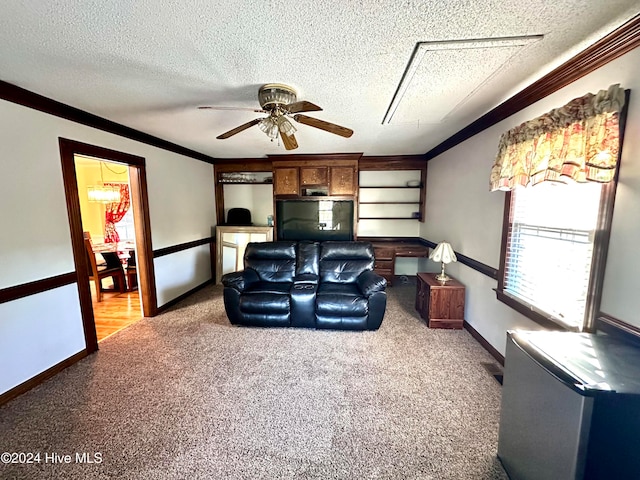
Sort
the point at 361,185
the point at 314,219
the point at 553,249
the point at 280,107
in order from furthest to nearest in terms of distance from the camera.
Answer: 1. the point at 361,185
2. the point at 314,219
3. the point at 280,107
4. the point at 553,249

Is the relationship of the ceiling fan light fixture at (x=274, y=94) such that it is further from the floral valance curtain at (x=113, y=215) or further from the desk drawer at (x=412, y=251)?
the floral valance curtain at (x=113, y=215)

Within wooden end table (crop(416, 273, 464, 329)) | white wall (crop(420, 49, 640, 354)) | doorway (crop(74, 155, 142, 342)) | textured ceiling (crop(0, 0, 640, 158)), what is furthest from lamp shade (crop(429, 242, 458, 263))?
doorway (crop(74, 155, 142, 342))

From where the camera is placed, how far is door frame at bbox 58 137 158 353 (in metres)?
2.46

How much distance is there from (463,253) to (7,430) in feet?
14.0

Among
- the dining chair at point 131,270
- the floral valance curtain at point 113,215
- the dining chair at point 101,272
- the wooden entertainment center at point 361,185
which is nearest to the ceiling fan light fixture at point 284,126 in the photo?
the wooden entertainment center at point 361,185

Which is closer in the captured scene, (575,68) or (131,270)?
(575,68)

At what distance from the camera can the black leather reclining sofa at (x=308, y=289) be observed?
9.93 ft

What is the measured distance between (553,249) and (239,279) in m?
3.07

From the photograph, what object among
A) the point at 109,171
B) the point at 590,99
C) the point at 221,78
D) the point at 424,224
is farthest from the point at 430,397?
the point at 109,171

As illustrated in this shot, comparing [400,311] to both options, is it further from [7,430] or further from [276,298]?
[7,430]

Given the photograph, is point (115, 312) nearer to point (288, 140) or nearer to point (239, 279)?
point (239, 279)

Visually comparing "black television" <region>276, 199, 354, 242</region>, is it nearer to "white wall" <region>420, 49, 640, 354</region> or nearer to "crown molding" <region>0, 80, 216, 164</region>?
"white wall" <region>420, 49, 640, 354</region>

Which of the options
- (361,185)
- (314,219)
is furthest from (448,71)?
(314,219)

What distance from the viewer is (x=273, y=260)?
12.2 feet
